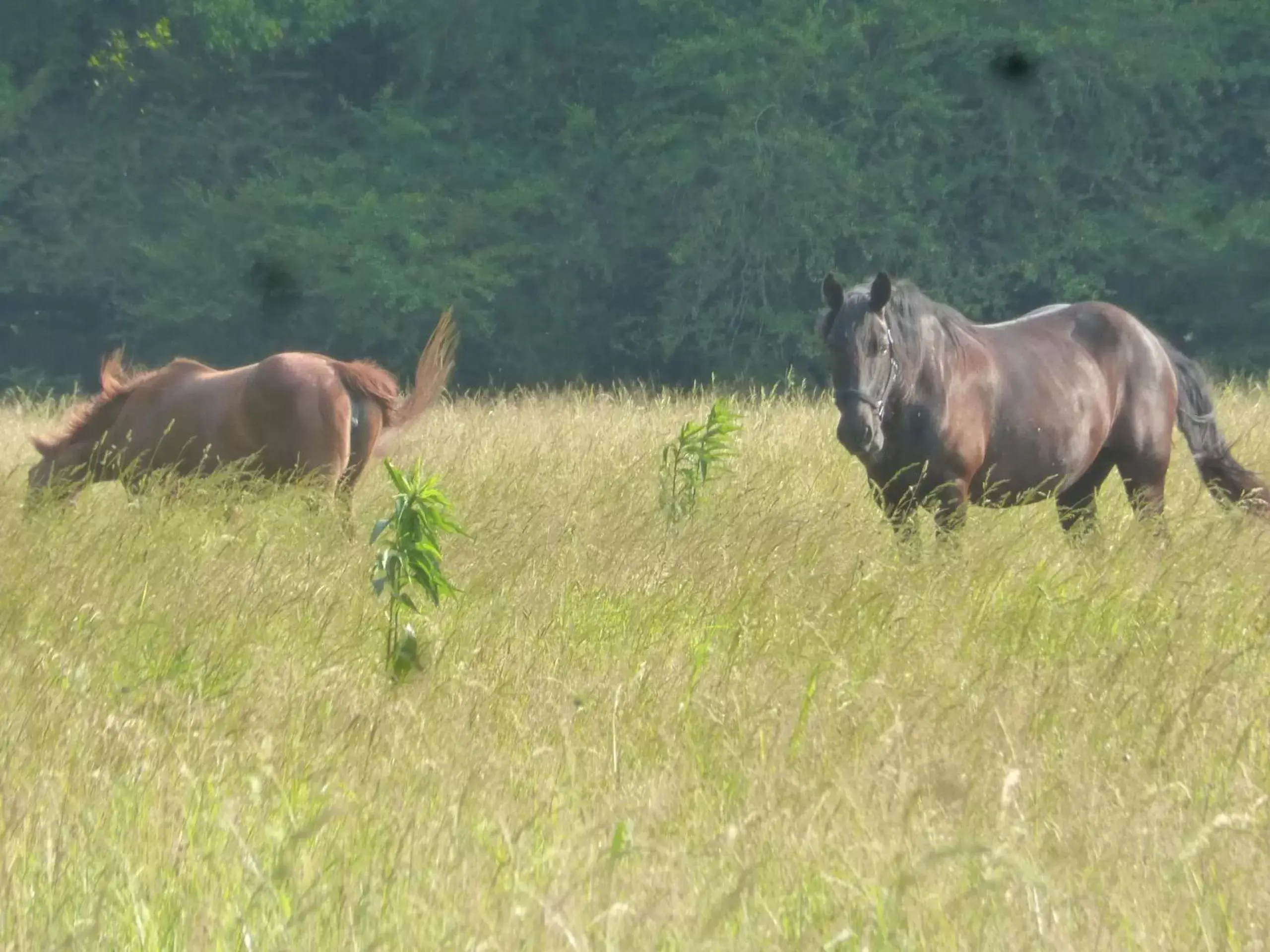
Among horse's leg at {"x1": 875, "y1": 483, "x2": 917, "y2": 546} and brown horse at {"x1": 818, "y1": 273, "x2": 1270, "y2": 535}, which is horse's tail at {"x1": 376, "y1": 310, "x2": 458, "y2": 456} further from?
horse's leg at {"x1": 875, "y1": 483, "x2": 917, "y2": 546}

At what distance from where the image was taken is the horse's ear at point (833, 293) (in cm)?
629

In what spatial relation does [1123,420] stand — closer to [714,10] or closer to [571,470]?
[571,470]

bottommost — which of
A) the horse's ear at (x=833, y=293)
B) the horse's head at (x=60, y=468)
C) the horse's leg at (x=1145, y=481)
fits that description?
the horse's head at (x=60, y=468)

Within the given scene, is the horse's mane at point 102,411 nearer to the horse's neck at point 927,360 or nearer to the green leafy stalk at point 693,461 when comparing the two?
the green leafy stalk at point 693,461

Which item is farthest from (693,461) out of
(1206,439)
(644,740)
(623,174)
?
(623,174)

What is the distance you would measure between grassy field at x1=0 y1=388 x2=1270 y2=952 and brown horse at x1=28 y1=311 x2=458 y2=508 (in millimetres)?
1678

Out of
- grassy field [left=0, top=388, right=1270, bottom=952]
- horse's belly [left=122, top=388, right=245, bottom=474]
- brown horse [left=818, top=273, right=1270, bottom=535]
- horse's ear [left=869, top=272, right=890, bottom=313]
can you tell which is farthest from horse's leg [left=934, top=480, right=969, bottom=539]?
horse's belly [left=122, top=388, right=245, bottom=474]

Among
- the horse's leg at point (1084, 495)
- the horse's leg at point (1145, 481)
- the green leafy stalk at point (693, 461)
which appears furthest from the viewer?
the horse's leg at point (1084, 495)

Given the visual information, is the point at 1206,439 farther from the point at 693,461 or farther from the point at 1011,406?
the point at 693,461

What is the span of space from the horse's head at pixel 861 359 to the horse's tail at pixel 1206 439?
6.78 ft

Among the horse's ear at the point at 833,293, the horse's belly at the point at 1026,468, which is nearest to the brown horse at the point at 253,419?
the horse's ear at the point at 833,293

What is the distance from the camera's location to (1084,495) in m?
7.75

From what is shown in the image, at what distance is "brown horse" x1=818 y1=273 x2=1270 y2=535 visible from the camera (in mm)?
6246

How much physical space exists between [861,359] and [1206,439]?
2.44 meters
